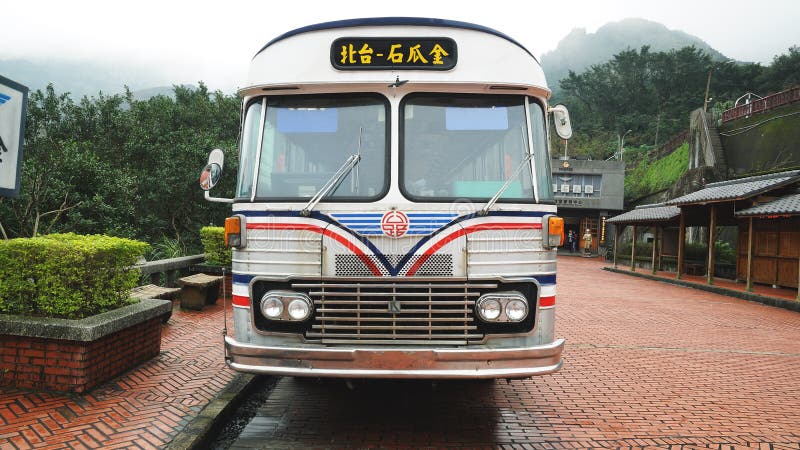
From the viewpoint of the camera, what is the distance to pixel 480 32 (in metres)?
Answer: 4.33

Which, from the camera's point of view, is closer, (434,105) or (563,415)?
(434,105)

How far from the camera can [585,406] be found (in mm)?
5266

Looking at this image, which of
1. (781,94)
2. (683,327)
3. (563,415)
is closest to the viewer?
(563,415)

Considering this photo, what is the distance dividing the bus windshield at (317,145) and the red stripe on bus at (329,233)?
226 millimetres

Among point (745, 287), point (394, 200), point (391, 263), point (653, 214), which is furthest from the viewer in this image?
point (653, 214)

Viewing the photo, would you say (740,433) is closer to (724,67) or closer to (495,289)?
(495,289)

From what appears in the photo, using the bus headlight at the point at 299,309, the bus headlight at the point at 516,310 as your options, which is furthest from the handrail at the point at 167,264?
the bus headlight at the point at 516,310

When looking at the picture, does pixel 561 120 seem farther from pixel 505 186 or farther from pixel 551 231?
pixel 551 231

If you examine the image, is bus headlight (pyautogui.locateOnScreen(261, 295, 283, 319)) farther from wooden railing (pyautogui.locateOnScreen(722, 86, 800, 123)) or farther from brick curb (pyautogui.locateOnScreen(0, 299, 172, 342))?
wooden railing (pyautogui.locateOnScreen(722, 86, 800, 123))

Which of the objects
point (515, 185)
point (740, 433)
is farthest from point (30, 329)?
point (740, 433)

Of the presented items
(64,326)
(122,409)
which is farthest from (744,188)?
(64,326)

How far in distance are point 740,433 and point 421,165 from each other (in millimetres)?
3617

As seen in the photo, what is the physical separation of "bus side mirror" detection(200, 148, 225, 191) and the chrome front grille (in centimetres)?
145

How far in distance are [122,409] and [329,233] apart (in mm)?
2348
